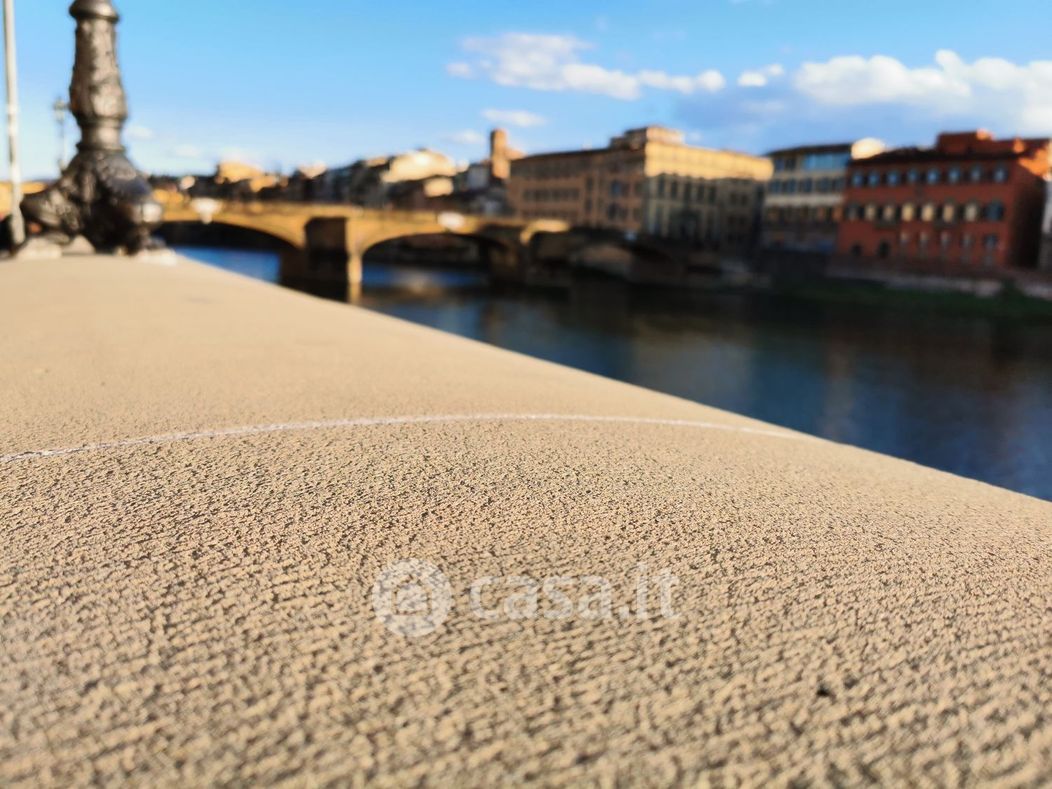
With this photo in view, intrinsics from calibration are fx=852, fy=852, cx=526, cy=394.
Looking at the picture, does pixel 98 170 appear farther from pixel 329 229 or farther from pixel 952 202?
pixel 952 202

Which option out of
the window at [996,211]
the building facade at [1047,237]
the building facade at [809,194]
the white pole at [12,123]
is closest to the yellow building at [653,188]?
the building facade at [809,194]

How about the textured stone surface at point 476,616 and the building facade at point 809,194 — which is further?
the building facade at point 809,194

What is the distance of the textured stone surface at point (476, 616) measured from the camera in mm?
1669

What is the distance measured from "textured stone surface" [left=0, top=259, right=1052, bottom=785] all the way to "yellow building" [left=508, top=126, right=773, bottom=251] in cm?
5889

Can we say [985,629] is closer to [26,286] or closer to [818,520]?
[818,520]

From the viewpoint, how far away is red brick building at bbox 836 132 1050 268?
44.6 meters

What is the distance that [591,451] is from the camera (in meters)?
4.00

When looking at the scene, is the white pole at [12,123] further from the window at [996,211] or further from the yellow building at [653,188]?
the yellow building at [653,188]

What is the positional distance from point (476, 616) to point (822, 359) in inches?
1006

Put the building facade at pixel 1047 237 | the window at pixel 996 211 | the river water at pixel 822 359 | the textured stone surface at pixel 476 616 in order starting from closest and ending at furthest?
the textured stone surface at pixel 476 616
the river water at pixel 822 359
the building facade at pixel 1047 237
the window at pixel 996 211

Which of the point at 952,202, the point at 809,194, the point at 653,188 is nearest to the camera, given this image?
the point at 952,202

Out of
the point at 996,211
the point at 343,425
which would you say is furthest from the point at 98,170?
the point at 996,211

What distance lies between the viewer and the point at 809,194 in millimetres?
57344

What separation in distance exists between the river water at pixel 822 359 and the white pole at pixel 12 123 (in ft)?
44.3
